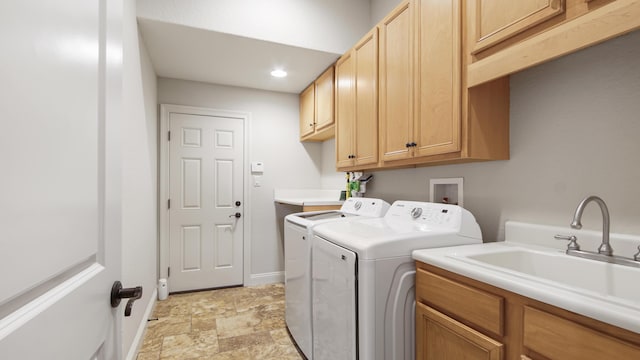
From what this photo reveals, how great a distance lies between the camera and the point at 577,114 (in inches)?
50.7

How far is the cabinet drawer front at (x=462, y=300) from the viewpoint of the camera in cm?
99

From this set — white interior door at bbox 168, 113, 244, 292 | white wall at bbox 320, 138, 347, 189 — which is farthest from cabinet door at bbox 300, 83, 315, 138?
white interior door at bbox 168, 113, 244, 292

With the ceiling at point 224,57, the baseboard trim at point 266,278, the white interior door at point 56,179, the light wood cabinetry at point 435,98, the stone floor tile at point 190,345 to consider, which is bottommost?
the stone floor tile at point 190,345

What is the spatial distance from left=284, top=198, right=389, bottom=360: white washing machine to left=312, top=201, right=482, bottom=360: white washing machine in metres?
0.23

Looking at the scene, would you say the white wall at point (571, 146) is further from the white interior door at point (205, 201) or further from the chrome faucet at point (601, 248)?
the white interior door at point (205, 201)

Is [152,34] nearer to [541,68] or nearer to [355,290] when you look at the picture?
[355,290]

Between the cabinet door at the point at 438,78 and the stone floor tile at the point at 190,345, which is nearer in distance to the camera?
the cabinet door at the point at 438,78

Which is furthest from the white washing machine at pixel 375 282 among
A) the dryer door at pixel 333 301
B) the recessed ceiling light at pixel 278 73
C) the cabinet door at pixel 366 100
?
Answer: the recessed ceiling light at pixel 278 73

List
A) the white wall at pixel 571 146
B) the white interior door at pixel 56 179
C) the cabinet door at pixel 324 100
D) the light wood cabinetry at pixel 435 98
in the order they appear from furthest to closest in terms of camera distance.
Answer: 1. the cabinet door at pixel 324 100
2. the light wood cabinetry at pixel 435 98
3. the white wall at pixel 571 146
4. the white interior door at pixel 56 179

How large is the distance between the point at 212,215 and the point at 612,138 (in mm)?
3333

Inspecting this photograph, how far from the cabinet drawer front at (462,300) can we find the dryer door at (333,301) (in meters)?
0.31

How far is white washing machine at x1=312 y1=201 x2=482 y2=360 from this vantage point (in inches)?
52.2

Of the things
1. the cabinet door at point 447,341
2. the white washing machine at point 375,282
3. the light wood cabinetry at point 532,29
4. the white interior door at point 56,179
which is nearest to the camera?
the white interior door at point 56,179

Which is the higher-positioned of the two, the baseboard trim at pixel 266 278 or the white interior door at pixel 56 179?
the white interior door at pixel 56 179
